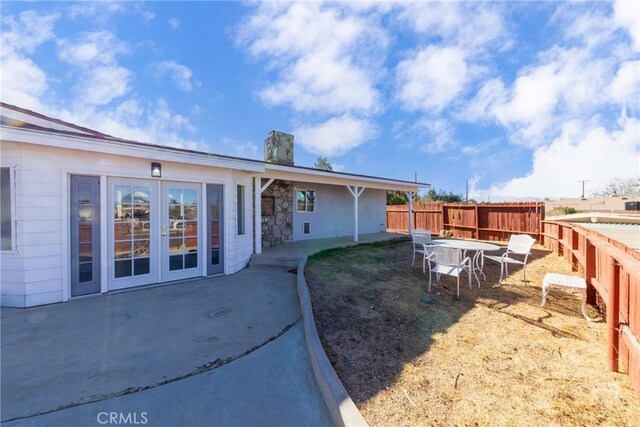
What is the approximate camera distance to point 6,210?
4113 mm

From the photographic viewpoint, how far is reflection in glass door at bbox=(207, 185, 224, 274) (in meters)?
5.77

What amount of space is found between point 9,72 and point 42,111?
1.09m

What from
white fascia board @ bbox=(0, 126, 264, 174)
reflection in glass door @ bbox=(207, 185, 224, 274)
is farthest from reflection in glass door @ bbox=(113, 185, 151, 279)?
reflection in glass door @ bbox=(207, 185, 224, 274)

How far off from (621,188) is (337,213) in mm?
46211

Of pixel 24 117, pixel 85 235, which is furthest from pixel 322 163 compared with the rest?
pixel 85 235

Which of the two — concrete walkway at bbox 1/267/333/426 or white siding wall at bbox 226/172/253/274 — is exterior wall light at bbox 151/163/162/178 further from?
concrete walkway at bbox 1/267/333/426

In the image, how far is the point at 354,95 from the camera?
11.8 meters

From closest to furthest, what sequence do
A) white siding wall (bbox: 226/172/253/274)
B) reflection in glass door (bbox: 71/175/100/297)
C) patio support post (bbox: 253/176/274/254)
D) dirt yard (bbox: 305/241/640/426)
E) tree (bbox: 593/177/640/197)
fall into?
dirt yard (bbox: 305/241/640/426) < reflection in glass door (bbox: 71/175/100/297) < white siding wall (bbox: 226/172/253/274) < patio support post (bbox: 253/176/274/254) < tree (bbox: 593/177/640/197)

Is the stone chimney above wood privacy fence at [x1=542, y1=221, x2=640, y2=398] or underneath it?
above

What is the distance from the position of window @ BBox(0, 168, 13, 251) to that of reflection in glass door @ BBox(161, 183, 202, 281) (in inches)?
80.6

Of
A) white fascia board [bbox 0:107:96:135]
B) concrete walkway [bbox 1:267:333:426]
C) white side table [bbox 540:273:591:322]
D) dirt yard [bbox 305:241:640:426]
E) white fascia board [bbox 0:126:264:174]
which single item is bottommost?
concrete walkway [bbox 1:267:333:426]

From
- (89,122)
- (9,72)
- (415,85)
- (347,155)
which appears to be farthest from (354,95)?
(347,155)

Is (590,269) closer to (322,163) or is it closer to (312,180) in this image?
(312,180)

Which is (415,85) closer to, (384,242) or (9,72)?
(384,242)
